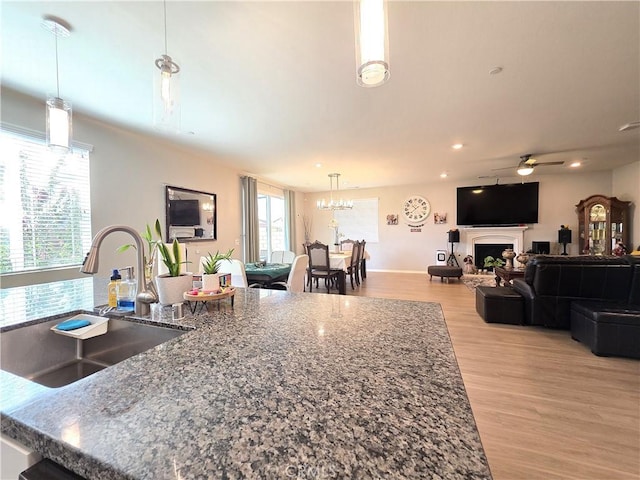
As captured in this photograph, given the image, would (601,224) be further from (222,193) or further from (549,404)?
(222,193)

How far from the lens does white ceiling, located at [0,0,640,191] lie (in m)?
1.70

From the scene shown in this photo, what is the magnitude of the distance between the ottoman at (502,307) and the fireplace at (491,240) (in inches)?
158

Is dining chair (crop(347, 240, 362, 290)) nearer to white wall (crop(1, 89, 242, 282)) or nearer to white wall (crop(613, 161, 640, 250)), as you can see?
white wall (crop(1, 89, 242, 282))

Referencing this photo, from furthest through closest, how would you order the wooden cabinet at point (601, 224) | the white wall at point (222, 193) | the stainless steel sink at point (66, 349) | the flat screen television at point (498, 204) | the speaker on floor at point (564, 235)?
the flat screen television at point (498, 204)
the speaker on floor at point (564, 235)
the wooden cabinet at point (601, 224)
the white wall at point (222, 193)
the stainless steel sink at point (66, 349)

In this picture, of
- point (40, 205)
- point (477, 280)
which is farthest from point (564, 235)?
point (40, 205)

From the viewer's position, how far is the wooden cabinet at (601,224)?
5.52 meters

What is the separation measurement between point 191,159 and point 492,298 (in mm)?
5033

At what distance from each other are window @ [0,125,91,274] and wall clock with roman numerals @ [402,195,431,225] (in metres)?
7.14

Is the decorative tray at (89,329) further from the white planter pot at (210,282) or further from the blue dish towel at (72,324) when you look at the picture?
the white planter pot at (210,282)

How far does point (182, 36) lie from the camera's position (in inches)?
73.3

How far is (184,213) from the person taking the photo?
4426 mm

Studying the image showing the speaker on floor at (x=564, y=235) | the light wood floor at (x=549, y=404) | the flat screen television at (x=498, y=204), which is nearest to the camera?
the light wood floor at (x=549, y=404)

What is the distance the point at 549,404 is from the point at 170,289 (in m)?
2.58

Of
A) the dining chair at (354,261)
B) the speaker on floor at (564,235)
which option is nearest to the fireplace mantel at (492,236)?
the speaker on floor at (564,235)
